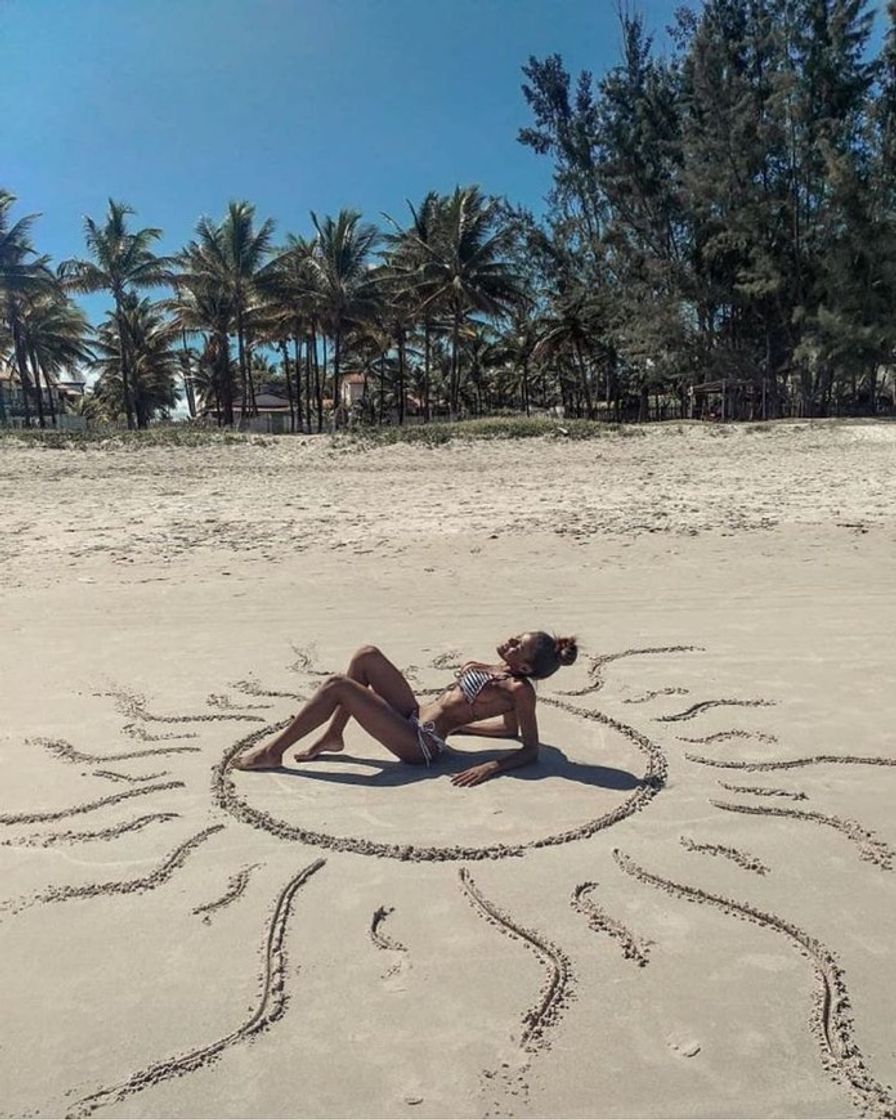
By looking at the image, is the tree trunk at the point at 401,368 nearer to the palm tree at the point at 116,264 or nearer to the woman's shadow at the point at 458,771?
the palm tree at the point at 116,264

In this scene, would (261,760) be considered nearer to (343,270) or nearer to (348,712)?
(348,712)

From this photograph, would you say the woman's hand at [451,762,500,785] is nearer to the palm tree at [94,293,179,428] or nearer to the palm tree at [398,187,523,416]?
the palm tree at [398,187,523,416]

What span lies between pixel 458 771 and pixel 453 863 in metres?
0.89

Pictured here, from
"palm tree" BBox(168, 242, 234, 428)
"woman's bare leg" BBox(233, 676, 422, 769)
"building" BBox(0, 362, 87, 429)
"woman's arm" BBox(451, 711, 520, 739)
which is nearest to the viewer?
"woman's bare leg" BBox(233, 676, 422, 769)

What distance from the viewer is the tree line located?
3472cm

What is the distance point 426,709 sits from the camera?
15.1 ft

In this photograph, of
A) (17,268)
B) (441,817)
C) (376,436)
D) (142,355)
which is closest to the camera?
(441,817)

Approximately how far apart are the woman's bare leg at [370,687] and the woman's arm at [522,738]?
1.66ft

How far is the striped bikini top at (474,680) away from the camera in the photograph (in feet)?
14.5

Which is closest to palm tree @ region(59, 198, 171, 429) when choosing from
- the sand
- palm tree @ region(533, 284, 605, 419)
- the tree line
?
the tree line

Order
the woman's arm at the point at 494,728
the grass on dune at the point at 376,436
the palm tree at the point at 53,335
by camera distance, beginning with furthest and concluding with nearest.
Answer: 1. the palm tree at the point at 53,335
2. the grass on dune at the point at 376,436
3. the woman's arm at the point at 494,728

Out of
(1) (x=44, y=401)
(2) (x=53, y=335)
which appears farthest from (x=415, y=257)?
(1) (x=44, y=401)

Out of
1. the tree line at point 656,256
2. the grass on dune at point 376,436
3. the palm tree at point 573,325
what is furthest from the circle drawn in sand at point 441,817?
the palm tree at point 573,325

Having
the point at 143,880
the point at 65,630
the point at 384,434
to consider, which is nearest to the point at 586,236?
the point at 384,434
